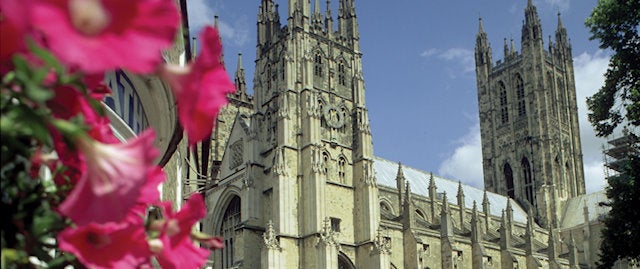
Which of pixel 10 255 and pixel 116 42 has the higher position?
pixel 116 42

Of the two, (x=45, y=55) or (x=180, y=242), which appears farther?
(x=180, y=242)

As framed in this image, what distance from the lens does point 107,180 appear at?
1.77 metres

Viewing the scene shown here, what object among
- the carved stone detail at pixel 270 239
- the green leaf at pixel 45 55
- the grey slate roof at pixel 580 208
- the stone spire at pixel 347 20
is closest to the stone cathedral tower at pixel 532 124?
the grey slate roof at pixel 580 208

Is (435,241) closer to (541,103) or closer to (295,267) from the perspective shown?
(295,267)

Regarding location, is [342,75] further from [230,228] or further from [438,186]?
[438,186]

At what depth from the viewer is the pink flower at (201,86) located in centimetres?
186

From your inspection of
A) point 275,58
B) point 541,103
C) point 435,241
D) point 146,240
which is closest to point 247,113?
point 275,58

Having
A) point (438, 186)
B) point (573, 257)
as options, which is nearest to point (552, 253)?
point (573, 257)

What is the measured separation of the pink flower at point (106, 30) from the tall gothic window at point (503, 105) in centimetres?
6877

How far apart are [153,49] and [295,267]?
35635 mm

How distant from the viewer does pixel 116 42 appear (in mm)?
1616

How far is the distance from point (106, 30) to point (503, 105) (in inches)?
2754

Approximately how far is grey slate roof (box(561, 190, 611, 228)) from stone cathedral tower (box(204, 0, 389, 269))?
91.4ft

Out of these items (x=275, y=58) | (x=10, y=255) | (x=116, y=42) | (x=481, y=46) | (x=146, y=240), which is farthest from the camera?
(x=481, y=46)
